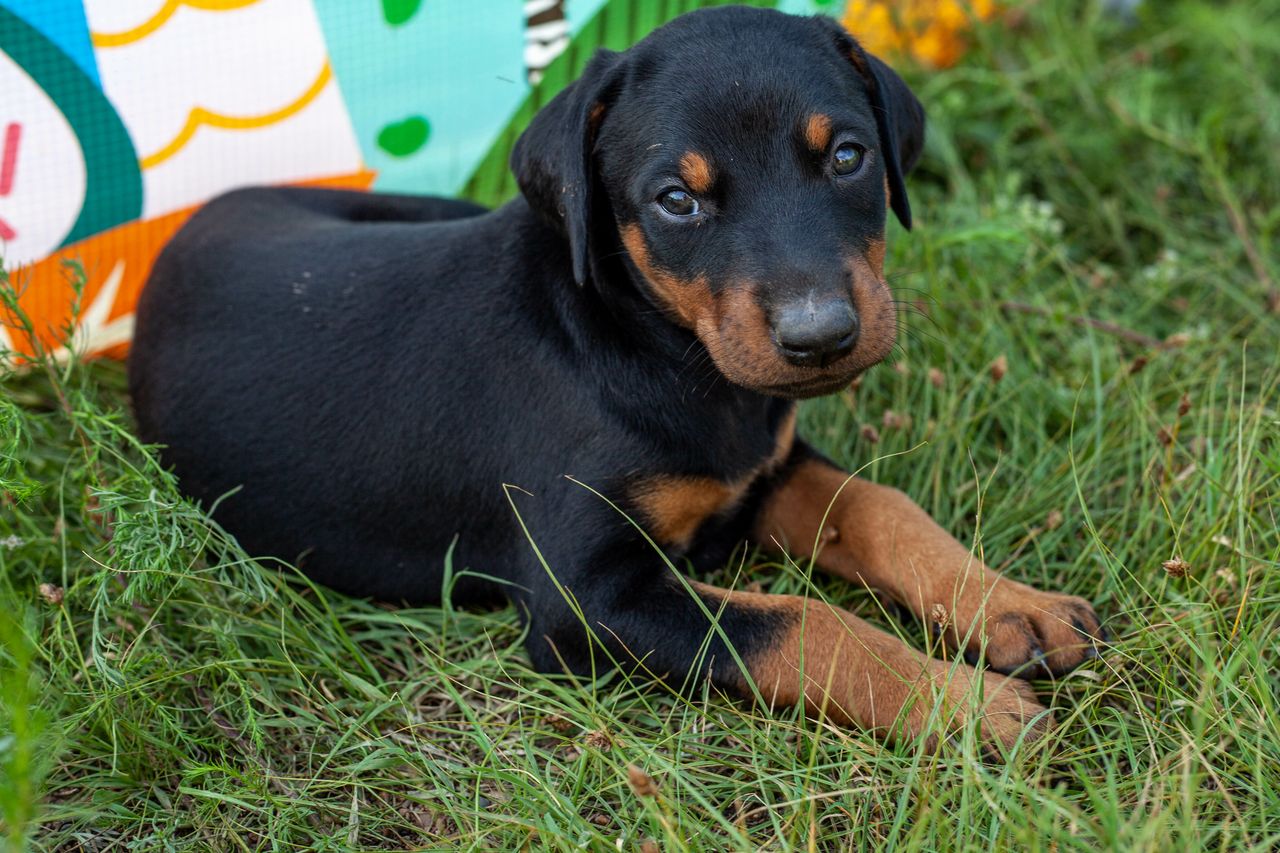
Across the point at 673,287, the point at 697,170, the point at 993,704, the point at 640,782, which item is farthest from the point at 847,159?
the point at 640,782

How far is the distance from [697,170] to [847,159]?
0.44m

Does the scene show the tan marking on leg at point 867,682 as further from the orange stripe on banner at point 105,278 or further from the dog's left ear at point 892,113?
the orange stripe on banner at point 105,278

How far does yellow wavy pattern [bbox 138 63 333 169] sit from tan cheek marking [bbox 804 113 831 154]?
2.43 m

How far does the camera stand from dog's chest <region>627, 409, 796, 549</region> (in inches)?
130

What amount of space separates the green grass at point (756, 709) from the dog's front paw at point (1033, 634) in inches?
3.0

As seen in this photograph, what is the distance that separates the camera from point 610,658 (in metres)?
3.22

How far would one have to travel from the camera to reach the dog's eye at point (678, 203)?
307cm

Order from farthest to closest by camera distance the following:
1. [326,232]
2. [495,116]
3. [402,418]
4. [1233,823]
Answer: [495,116], [326,232], [402,418], [1233,823]

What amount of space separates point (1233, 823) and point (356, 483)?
2500mm

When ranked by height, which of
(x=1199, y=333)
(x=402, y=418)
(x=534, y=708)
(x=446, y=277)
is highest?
(x=446, y=277)

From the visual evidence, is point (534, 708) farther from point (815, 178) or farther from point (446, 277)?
point (815, 178)

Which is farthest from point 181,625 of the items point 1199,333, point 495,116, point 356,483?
point 1199,333

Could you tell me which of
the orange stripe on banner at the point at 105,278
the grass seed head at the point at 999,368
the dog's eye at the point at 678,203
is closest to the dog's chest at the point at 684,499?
the dog's eye at the point at 678,203

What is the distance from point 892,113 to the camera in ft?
11.1
